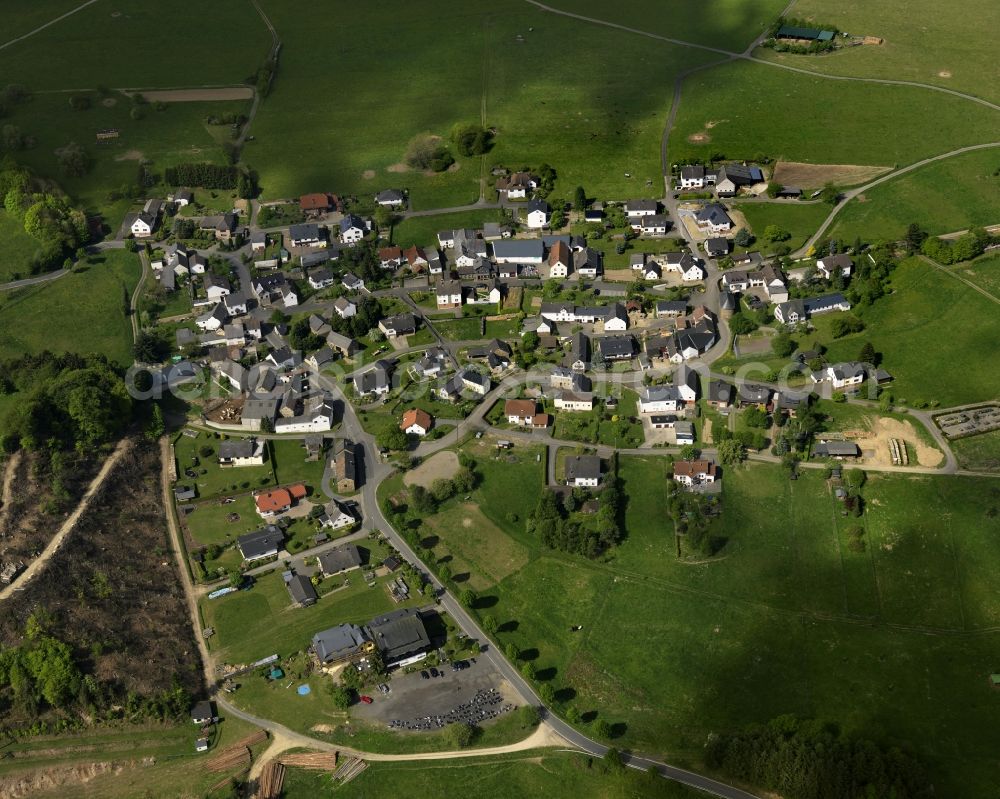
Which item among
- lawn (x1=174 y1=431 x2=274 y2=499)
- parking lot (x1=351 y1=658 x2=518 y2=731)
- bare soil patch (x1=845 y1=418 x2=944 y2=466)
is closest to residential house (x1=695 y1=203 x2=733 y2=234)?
bare soil patch (x1=845 y1=418 x2=944 y2=466)

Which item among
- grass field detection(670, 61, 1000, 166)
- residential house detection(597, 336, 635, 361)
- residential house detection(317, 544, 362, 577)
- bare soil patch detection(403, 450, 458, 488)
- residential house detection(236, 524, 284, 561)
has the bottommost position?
residential house detection(317, 544, 362, 577)

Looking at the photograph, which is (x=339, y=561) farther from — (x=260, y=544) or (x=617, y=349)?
(x=617, y=349)

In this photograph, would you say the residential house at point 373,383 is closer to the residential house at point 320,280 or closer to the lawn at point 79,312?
the residential house at point 320,280

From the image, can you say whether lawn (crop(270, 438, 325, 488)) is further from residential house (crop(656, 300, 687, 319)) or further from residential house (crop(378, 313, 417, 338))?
residential house (crop(656, 300, 687, 319))

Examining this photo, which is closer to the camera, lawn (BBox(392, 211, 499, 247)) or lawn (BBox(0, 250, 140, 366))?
lawn (BBox(0, 250, 140, 366))

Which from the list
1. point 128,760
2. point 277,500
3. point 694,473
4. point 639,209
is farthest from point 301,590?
point 639,209

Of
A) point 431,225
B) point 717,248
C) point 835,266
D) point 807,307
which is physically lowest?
point 807,307

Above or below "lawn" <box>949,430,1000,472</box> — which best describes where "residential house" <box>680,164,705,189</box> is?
above
